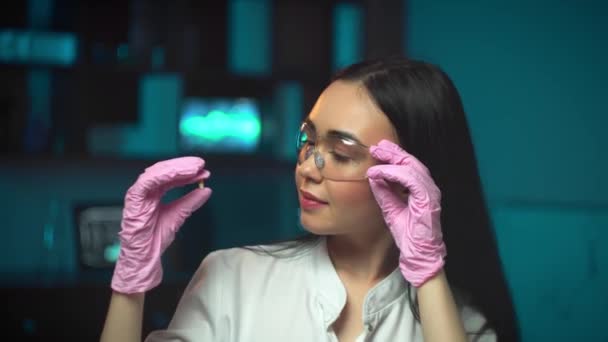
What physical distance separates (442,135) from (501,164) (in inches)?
38.0

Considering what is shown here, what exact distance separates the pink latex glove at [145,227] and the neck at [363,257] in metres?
0.36

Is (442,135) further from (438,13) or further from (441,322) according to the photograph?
(438,13)

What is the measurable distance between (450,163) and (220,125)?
5.87 ft

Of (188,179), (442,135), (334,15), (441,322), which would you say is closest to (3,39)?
(334,15)

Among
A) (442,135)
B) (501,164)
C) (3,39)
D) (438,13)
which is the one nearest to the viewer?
(442,135)

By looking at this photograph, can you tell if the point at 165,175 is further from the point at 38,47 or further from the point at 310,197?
the point at 38,47

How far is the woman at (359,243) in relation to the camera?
1330mm

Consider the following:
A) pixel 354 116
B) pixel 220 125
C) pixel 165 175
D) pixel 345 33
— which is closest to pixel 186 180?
pixel 165 175

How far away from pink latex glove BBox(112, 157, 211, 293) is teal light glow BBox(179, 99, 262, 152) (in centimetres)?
178

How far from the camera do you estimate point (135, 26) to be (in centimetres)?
305

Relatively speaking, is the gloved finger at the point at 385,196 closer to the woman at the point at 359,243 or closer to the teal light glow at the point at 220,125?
the woman at the point at 359,243

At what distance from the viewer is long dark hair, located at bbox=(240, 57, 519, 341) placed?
1.45m

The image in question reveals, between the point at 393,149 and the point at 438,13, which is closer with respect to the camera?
the point at 393,149

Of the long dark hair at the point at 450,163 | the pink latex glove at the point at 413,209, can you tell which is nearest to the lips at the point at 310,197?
the pink latex glove at the point at 413,209
